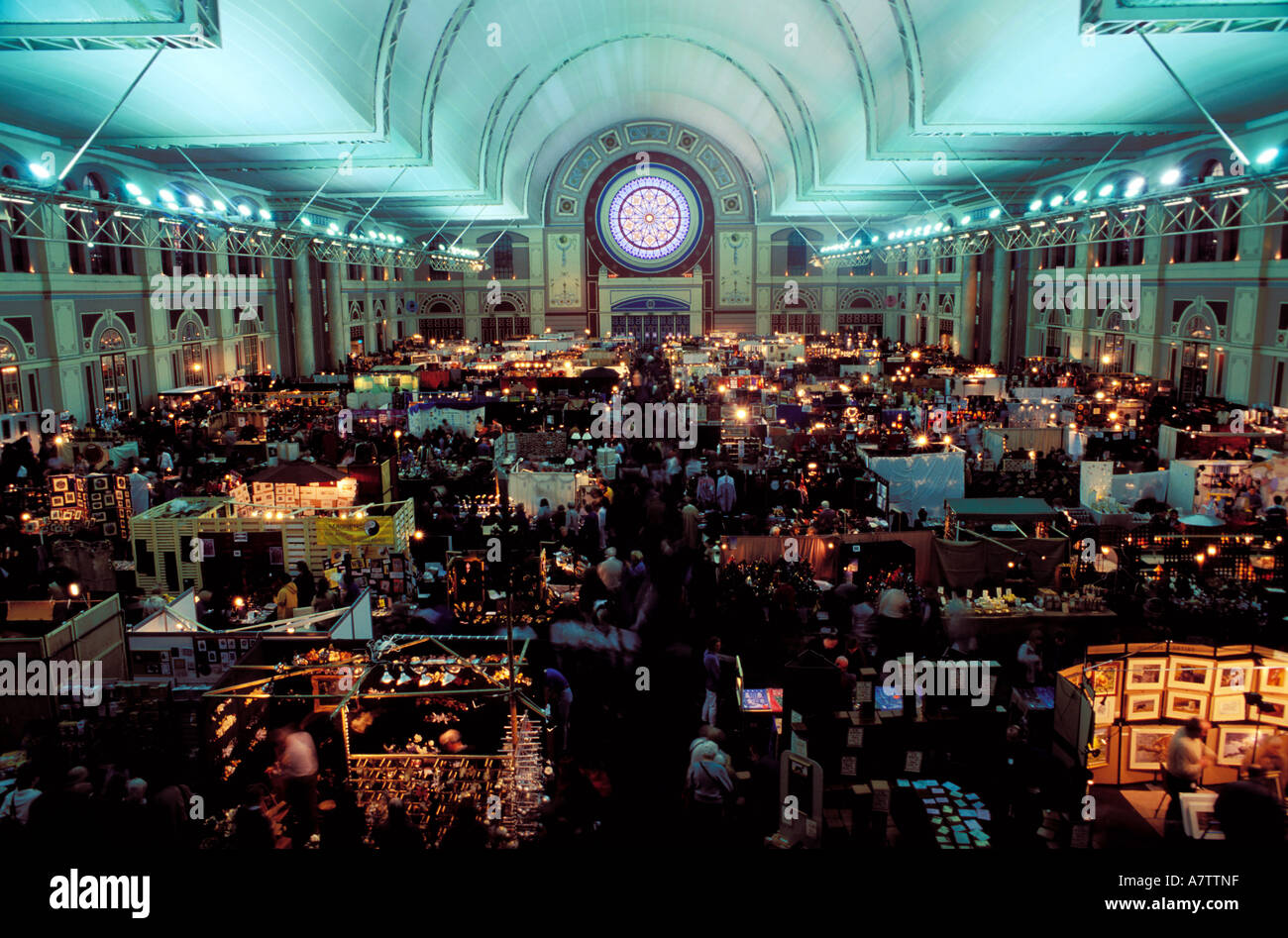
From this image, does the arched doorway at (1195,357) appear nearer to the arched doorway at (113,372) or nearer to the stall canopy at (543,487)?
the stall canopy at (543,487)

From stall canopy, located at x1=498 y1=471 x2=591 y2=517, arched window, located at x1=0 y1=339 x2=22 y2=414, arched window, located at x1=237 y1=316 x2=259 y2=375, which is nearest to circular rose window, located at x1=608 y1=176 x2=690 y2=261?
arched window, located at x1=237 y1=316 x2=259 y2=375

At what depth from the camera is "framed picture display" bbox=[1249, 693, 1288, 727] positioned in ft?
22.0

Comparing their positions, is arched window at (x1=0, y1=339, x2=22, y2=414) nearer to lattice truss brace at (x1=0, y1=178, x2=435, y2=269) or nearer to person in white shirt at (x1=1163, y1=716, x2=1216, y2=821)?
lattice truss brace at (x1=0, y1=178, x2=435, y2=269)

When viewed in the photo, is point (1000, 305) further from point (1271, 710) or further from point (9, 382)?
point (9, 382)

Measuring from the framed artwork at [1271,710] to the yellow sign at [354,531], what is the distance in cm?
885

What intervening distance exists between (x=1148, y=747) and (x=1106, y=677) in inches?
27.4

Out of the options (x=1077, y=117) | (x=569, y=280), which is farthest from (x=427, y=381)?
(x=569, y=280)

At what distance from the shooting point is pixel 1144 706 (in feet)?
22.4

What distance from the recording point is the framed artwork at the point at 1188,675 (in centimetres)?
677

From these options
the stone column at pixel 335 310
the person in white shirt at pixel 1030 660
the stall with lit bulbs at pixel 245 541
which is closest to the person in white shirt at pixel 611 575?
the stall with lit bulbs at pixel 245 541

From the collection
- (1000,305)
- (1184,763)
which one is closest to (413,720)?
(1184,763)

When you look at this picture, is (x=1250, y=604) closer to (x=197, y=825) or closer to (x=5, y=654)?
(x=197, y=825)

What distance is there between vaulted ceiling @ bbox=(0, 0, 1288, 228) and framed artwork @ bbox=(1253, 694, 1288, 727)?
20.5 feet

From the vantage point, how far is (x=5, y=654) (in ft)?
21.9
